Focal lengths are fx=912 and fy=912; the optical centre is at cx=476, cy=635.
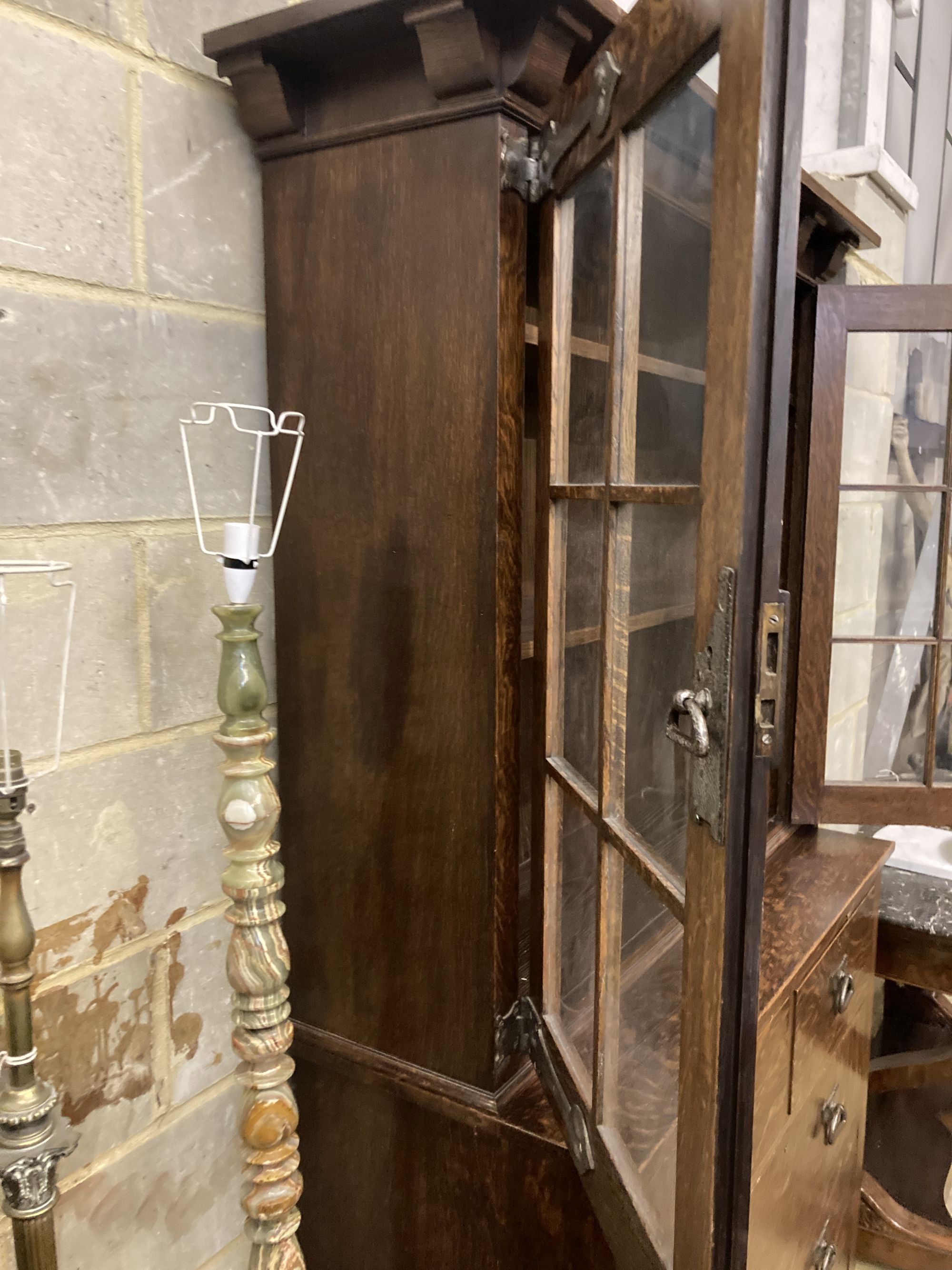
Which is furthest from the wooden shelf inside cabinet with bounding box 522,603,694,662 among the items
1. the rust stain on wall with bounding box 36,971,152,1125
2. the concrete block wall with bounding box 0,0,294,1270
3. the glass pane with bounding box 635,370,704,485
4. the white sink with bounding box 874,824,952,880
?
the white sink with bounding box 874,824,952,880

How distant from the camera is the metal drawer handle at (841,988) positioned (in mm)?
1464

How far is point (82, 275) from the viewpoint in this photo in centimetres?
105

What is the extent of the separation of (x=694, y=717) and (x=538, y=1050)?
65 cm

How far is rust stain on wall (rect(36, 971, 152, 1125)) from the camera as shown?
1.10m

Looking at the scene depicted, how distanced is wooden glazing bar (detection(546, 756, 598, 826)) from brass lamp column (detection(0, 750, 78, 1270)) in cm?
56

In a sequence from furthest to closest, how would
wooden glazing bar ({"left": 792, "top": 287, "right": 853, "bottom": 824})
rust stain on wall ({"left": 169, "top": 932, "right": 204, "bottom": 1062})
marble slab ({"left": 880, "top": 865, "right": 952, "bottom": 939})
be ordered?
marble slab ({"left": 880, "top": 865, "right": 952, "bottom": 939})
wooden glazing bar ({"left": 792, "top": 287, "right": 853, "bottom": 824})
rust stain on wall ({"left": 169, "top": 932, "right": 204, "bottom": 1062})

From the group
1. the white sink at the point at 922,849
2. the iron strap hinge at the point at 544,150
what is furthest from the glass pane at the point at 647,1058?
the white sink at the point at 922,849

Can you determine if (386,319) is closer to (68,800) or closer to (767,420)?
(767,420)

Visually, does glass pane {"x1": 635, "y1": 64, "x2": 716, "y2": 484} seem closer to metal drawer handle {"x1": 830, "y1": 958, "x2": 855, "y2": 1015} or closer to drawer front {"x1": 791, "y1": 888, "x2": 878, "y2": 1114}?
drawer front {"x1": 791, "y1": 888, "x2": 878, "y2": 1114}

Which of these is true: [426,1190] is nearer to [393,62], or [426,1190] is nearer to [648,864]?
[648,864]

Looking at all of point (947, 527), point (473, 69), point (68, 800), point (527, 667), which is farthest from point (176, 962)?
point (947, 527)

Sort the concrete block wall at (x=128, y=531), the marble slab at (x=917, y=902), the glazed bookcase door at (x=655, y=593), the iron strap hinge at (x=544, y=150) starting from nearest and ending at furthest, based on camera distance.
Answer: the glazed bookcase door at (x=655, y=593)
the iron strap hinge at (x=544, y=150)
the concrete block wall at (x=128, y=531)
the marble slab at (x=917, y=902)

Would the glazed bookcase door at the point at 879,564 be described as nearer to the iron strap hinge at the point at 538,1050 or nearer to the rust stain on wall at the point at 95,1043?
the iron strap hinge at the point at 538,1050

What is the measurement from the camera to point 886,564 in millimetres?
2035
